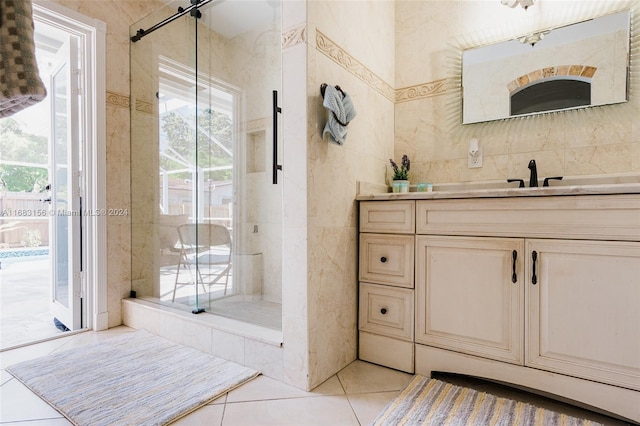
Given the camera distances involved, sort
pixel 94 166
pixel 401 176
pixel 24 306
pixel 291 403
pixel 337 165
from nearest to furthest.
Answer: pixel 291 403
pixel 337 165
pixel 401 176
pixel 94 166
pixel 24 306

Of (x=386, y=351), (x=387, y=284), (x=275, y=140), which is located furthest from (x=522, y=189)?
(x=275, y=140)

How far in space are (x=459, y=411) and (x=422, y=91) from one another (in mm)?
1777

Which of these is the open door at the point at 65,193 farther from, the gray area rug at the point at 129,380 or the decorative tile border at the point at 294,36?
the decorative tile border at the point at 294,36

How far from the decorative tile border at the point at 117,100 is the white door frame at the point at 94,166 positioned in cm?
4

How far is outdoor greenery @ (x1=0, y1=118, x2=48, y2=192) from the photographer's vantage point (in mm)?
4301

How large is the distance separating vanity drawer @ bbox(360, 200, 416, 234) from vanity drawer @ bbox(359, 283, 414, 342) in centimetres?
30

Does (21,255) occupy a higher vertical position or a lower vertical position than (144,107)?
lower

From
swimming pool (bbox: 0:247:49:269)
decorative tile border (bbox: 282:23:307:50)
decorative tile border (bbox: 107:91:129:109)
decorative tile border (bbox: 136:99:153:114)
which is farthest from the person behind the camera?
swimming pool (bbox: 0:247:49:269)

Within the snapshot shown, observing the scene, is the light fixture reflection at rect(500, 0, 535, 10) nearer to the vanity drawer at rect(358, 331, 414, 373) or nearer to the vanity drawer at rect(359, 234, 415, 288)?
the vanity drawer at rect(359, 234, 415, 288)

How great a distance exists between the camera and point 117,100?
92.0 inches

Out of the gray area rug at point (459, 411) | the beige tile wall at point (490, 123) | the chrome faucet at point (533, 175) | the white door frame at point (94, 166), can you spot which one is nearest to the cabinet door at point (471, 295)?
the gray area rug at point (459, 411)

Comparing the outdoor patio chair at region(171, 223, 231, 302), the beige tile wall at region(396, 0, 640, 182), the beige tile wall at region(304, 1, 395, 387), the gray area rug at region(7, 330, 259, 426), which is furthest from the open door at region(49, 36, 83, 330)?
the beige tile wall at region(396, 0, 640, 182)

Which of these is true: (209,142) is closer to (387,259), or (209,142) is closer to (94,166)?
(94,166)

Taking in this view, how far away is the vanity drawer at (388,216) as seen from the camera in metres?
1.66
